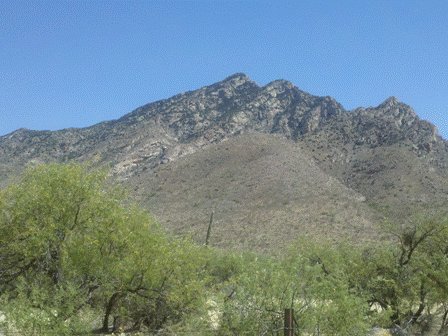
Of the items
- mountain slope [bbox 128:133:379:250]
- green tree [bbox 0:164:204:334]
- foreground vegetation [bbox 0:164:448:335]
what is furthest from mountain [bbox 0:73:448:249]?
foreground vegetation [bbox 0:164:448:335]

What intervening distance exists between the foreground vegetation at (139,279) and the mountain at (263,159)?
117 inches

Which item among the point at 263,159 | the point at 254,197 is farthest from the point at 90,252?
the point at 263,159

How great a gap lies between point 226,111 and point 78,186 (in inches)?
→ 5636

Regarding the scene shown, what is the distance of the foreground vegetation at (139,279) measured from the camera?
17031 millimetres

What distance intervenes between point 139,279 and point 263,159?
257ft

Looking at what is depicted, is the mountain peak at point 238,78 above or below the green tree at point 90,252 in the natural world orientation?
above

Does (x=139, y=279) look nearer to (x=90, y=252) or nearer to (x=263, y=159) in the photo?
(x=90, y=252)

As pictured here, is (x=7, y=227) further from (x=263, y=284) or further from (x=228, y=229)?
(x=228, y=229)

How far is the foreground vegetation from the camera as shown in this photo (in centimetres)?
1703

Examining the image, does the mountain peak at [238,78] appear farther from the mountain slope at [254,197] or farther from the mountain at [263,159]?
the mountain slope at [254,197]

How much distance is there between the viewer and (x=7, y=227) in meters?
23.5

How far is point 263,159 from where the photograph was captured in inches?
3930

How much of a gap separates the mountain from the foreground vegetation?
2.96 metres

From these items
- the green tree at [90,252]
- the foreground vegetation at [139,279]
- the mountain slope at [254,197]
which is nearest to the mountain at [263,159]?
the mountain slope at [254,197]
